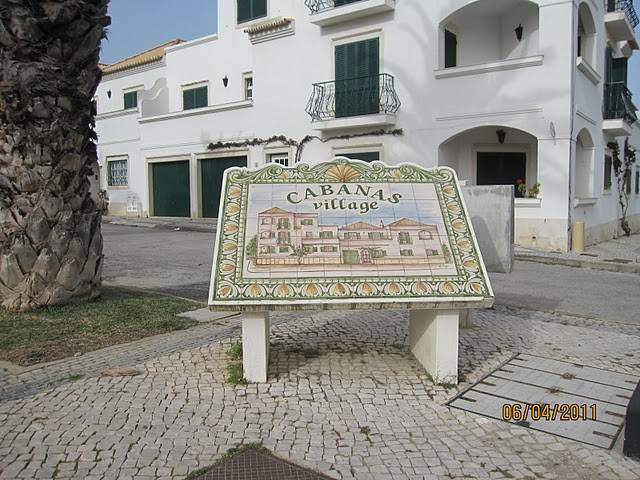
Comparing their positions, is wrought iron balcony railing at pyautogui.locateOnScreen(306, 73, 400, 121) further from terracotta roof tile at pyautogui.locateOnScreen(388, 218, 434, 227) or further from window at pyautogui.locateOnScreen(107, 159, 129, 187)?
terracotta roof tile at pyautogui.locateOnScreen(388, 218, 434, 227)

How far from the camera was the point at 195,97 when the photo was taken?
23281 mm

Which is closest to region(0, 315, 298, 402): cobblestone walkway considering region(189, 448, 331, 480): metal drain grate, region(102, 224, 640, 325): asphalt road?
region(189, 448, 331, 480): metal drain grate

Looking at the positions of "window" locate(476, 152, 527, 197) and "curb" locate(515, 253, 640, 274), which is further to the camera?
"window" locate(476, 152, 527, 197)

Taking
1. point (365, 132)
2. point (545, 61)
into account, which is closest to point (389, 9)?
point (365, 132)

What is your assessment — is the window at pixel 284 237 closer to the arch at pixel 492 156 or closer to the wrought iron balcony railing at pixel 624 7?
the arch at pixel 492 156

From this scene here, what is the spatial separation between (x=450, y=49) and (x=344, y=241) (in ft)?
42.2

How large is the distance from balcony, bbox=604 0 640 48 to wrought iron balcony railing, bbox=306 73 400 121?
663 centimetres

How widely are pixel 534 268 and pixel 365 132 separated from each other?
6.98 meters

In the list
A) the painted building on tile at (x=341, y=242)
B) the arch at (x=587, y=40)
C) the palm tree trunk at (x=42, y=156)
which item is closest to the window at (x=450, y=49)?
the arch at (x=587, y=40)

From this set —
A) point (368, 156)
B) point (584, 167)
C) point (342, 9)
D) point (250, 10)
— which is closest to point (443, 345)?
point (368, 156)

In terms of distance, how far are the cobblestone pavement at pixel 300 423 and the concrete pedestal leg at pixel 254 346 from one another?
12 cm

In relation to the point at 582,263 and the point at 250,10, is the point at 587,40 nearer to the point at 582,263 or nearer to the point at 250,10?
the point at 582,263

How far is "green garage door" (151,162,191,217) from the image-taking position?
73.3 feet
